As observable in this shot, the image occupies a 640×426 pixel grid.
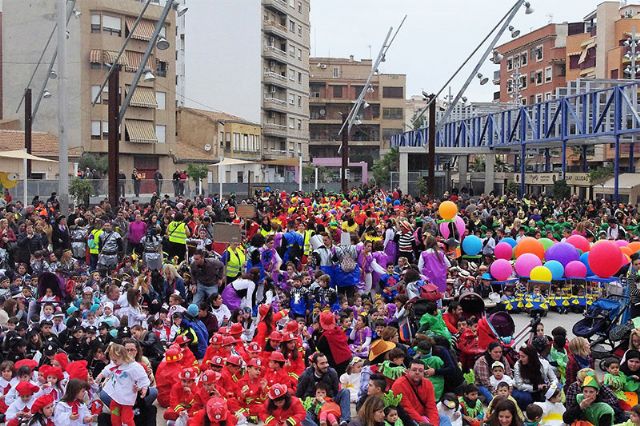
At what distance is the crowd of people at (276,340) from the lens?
8992 millimetres

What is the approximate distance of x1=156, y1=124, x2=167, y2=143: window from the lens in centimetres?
6022

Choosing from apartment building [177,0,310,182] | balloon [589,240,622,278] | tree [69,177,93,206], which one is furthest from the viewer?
apartment building [177,0,310,182]

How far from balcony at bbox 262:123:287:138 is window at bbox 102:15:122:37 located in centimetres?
2487

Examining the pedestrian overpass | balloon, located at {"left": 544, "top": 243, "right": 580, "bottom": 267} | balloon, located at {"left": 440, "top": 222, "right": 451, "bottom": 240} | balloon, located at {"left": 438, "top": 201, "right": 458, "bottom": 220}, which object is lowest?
balloon, located at {"left": 544, "top": 243, "right": 580, "bottom": 267}

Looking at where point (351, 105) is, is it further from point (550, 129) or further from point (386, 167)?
point (550, 129)

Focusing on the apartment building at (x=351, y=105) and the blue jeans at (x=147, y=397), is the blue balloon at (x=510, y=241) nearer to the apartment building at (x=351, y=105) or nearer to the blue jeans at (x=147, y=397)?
the blue jeans at (x=147, y=397)

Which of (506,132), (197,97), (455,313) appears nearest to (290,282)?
(455,313)

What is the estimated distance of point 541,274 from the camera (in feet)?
54.3

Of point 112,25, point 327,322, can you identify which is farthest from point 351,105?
point 327,322

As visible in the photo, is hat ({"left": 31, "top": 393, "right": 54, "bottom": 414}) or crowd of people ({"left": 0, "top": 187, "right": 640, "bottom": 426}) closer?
crowd of people ({"left": 0, "top": 187, "right": 640, "bottom": 426})

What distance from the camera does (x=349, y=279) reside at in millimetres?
16078

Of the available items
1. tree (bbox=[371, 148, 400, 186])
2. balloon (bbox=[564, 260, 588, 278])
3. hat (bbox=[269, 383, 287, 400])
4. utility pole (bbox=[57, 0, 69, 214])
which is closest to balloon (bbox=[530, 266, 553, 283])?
balloon (bbox=[564, 260, 588, 278])

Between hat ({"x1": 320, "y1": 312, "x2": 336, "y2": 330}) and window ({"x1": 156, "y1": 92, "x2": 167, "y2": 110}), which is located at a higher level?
window ({"x1": 156, "y1": 92, "x2": 167, "y2": 110})

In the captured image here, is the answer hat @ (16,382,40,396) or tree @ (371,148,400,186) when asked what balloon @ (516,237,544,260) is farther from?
tree @ (371,148,400,186)
